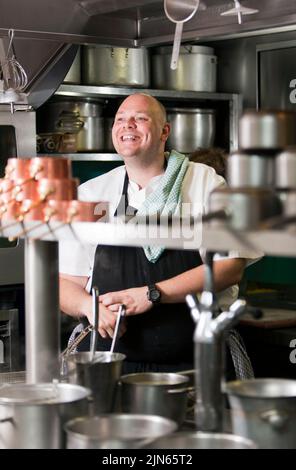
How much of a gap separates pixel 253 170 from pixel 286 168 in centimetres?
9

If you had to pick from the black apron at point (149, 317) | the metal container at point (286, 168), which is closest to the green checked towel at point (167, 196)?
the black apron at point (149, 317)

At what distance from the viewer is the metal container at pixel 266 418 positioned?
174cm

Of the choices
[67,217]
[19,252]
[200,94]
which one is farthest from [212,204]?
[200,94]

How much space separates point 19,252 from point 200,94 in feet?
4.52

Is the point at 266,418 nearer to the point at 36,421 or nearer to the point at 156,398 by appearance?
the point at 156,398

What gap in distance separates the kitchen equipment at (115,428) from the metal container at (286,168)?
1.62 feet

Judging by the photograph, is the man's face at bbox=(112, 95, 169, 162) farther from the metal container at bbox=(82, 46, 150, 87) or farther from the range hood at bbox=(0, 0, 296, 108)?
the metal container at bbox=(82, 46, 150, 87)

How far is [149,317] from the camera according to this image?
3184 mm

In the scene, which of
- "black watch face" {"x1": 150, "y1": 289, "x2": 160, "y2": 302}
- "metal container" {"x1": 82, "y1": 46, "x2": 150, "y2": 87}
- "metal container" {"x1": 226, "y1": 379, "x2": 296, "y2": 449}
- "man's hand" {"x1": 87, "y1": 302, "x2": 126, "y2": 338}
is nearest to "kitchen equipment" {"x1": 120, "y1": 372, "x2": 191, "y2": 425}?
"metal container" {"x1": 226, "y1": 379, "x2": 296, "y2": 449}

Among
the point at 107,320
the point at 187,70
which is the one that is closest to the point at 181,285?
the point at 107,320

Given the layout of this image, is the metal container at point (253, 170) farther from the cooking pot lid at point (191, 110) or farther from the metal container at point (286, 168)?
the cooking pot lid at point (191, 110)

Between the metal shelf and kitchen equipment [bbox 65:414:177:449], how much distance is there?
342 millimetres

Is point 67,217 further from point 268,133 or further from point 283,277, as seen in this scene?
point 283,277

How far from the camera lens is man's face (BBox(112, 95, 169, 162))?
130 inches
